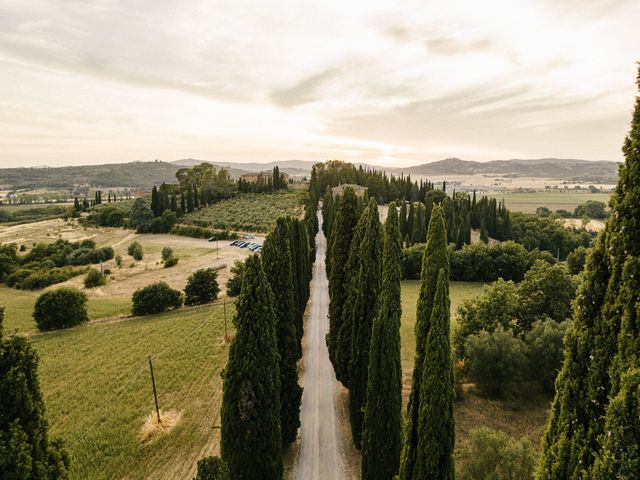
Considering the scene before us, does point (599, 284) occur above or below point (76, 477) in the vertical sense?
above

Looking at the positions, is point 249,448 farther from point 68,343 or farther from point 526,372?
point 68,343

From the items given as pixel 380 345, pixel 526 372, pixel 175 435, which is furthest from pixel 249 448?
pixel 526 372

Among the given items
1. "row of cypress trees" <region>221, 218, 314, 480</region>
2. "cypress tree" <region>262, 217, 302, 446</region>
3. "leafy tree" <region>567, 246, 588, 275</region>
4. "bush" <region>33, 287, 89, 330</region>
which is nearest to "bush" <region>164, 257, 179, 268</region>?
"bush" <region>33, 287, 89, 330</region>

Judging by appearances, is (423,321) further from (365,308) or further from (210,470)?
(210,470)

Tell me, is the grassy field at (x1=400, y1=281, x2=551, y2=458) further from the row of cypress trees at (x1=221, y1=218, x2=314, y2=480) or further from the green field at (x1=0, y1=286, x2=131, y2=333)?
the green field at (x1=0, y1=286, x2=131, y2=333)

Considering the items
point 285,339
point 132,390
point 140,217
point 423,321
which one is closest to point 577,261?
point 423,321

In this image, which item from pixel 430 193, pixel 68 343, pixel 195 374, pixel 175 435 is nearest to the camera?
pixel 175 435

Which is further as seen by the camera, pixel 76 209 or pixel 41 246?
pixel 76 209

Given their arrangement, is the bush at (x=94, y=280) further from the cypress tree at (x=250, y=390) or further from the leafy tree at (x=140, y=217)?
the cypress tree at (x=250, y=390)
